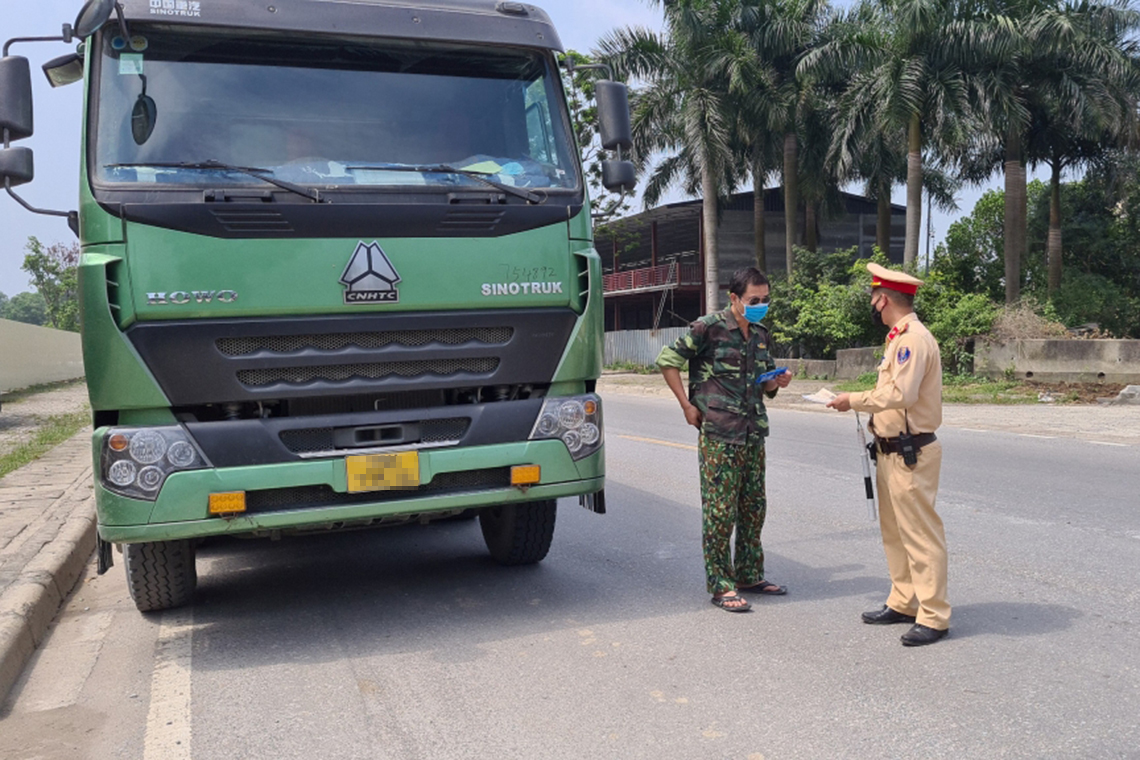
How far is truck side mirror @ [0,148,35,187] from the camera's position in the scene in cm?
507

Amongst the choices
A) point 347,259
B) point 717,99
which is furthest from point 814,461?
point 717,99

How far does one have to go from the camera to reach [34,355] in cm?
3184

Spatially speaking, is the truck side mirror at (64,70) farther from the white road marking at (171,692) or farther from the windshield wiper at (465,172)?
the white road marking at (171,692)

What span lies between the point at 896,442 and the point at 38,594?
457 centimetres

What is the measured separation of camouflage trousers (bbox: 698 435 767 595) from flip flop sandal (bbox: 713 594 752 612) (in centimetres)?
5

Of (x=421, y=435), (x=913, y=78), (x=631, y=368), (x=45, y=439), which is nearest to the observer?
(x=421, y=435)

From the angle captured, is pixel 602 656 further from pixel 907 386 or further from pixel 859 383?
pixel 859 383

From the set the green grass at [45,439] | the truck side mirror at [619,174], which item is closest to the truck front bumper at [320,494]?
the truck side mirror at [619,174]

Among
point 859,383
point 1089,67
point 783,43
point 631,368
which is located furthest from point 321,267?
point 631,368

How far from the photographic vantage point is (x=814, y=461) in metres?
11.1

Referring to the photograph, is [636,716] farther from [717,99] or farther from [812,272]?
[812,272]

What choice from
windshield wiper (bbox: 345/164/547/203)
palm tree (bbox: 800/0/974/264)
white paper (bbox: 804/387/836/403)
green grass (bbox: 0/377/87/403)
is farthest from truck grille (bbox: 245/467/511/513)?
palm tree (bbox: 800/0/974/264)

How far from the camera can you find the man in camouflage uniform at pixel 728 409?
5.36 meters

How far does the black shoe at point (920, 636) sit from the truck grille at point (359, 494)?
6.60 ft
